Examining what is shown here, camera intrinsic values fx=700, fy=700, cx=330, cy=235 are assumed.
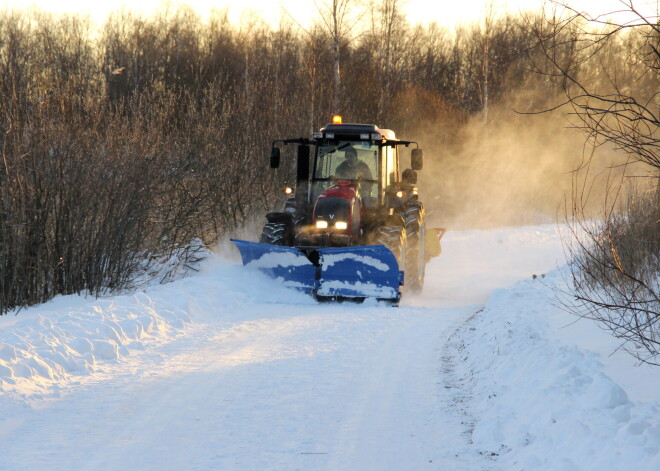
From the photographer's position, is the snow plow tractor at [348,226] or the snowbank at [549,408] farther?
the snow plow tractor at [348,226]

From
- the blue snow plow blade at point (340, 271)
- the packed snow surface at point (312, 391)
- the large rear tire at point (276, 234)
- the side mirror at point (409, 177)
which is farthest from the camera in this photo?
the side mirror at point (409, 177)

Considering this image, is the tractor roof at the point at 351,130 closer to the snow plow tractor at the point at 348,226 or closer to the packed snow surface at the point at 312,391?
the snow plow tractor at the point at 348,226

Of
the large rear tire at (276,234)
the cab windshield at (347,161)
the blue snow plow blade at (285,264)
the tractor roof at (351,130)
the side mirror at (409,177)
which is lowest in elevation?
the blue snow plow blade at (285,264)

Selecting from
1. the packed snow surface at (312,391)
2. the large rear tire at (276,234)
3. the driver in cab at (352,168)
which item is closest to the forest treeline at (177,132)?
the packed snow surface at (312,391)

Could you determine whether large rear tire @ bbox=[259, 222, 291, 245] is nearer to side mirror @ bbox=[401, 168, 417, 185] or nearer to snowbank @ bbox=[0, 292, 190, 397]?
side mirror @ bbox=[401, 168, 417, 185]

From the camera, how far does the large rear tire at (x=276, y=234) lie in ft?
37.6

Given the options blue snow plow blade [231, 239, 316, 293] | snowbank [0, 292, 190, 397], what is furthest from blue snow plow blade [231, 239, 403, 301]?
snowbank [0, 292, 190, 397]

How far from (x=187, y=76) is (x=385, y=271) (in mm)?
33144

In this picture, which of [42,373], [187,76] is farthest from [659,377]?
[187,76]

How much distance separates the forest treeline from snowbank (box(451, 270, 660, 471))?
2.07 m

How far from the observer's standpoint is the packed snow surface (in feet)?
13.5

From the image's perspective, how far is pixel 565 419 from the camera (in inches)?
169

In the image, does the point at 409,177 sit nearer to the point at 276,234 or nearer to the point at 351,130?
the point at 351,130

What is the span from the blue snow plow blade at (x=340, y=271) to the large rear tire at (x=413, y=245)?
1090 mm
